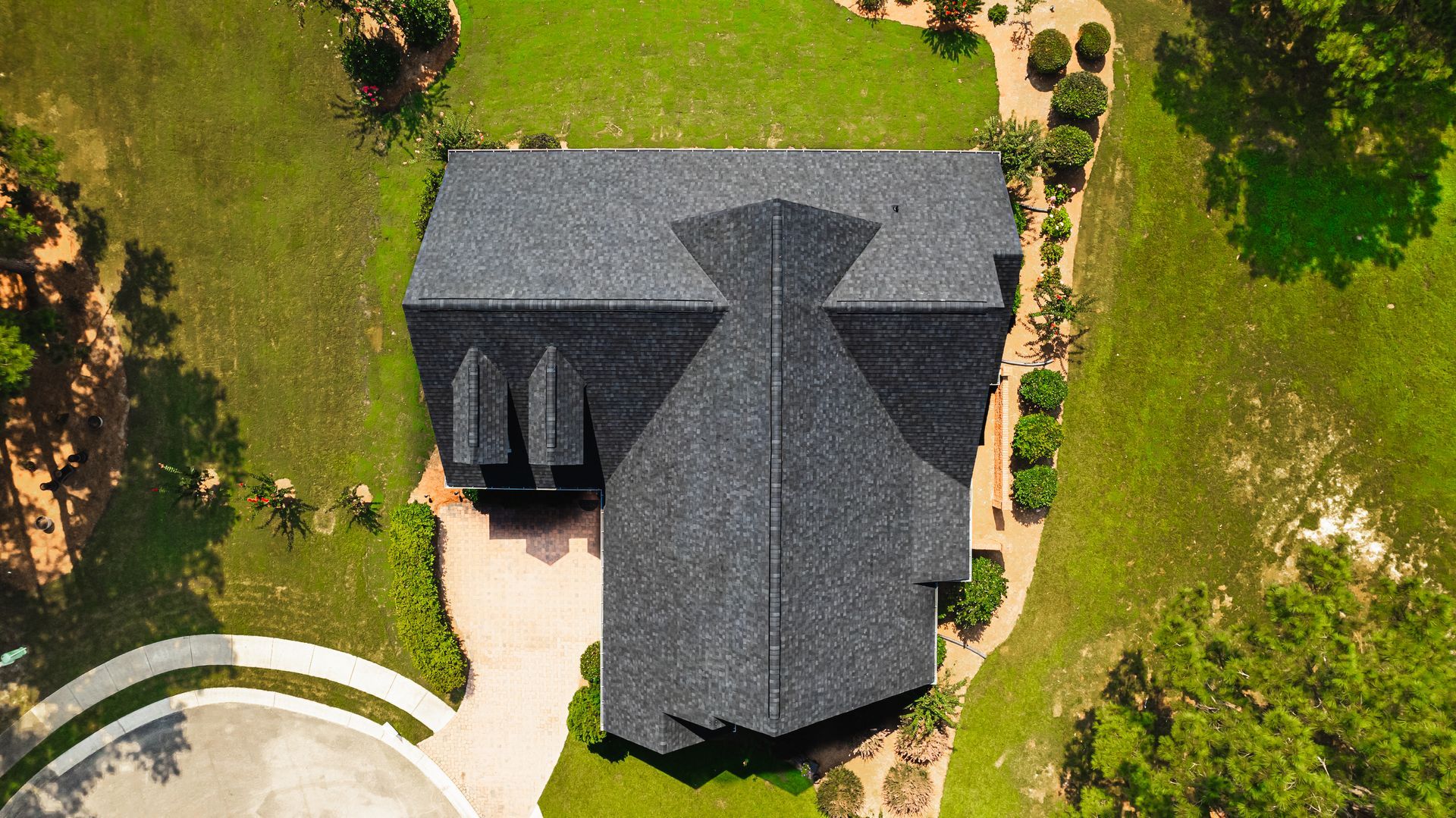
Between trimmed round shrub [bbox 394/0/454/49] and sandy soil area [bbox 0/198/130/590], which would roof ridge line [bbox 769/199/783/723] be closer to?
trimmed round shrub [bbox 394/0/454/49]

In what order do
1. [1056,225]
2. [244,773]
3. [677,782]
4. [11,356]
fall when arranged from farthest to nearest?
[244,773] < [677,782] < [1056,225] < [11,356]

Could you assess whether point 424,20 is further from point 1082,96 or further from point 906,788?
point 906,788

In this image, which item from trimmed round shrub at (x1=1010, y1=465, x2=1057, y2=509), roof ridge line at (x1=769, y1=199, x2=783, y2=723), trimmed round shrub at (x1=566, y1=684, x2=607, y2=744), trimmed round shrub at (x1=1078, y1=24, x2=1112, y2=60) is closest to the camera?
roof ridge line at (x1=769, y1=199, x2=783, y2=723)

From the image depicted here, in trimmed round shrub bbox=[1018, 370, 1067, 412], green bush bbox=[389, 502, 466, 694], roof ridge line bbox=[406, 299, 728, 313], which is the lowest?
green bush bbox=[389, 502, 466, 694]

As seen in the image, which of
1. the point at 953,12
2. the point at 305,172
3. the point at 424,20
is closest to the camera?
the point at 424,20

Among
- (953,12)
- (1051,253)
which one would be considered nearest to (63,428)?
(953,12)

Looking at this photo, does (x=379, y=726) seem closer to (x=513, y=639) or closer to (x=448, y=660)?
(x=448, y=660)

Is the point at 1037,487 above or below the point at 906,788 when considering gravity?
above

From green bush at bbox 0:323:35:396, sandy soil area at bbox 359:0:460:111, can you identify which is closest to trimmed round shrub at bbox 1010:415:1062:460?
sandy soil area at bbox 359:0:460:111
